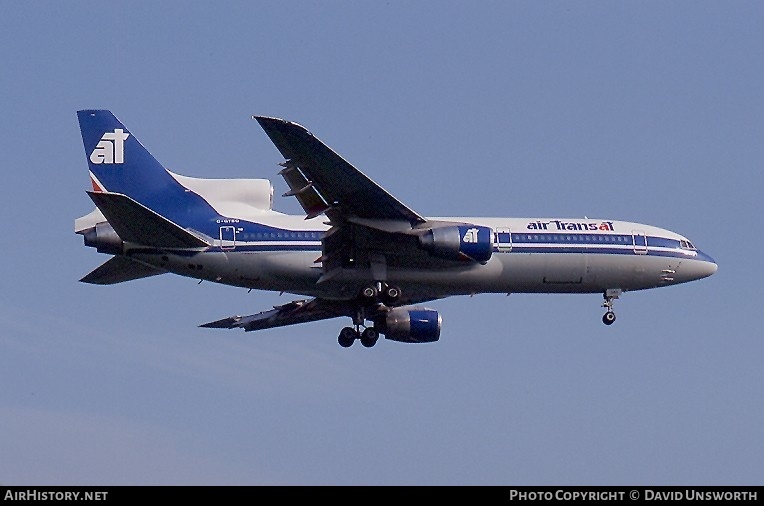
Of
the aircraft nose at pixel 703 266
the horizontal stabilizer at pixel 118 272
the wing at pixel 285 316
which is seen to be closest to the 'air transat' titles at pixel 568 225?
the aircraft nose at pixel 703 266

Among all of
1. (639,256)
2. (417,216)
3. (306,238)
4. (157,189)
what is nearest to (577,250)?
(639,256)

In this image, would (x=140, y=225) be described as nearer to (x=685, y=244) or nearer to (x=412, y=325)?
(x=412, y=325)

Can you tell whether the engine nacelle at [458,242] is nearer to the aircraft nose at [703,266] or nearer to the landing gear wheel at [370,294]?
the landing gear wheel at [370,294]

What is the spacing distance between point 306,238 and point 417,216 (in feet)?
12.8

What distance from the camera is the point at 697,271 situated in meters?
50.2

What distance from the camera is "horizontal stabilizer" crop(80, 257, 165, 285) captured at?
47.2 m

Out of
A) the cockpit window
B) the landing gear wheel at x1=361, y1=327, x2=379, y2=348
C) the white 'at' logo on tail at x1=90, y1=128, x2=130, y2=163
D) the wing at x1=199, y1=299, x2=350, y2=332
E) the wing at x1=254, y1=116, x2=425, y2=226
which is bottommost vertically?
the landing gear wheel at x1=361, y1=327, x2=379, y2=348

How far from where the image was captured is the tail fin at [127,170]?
45625 mm

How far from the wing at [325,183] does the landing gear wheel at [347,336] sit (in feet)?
17.2

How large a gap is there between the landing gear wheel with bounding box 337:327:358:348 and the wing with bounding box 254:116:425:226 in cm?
525

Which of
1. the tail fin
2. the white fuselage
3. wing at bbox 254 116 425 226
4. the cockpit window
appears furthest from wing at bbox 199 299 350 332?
the cockpit window

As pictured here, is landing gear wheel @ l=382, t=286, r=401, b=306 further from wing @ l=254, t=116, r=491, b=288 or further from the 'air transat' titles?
the 'air transat' titles

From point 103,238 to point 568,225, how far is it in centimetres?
1601
